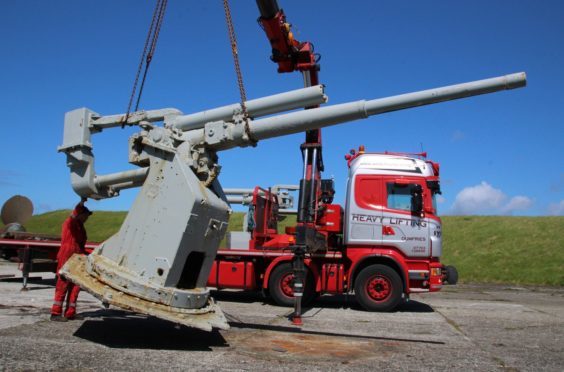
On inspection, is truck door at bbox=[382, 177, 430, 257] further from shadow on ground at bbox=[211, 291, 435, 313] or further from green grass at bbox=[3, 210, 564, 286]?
green grass at bbox=[3, 210, 564, 286]

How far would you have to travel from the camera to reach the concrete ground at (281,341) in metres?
5.46

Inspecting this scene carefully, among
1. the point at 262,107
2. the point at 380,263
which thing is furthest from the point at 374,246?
the point at 262,107

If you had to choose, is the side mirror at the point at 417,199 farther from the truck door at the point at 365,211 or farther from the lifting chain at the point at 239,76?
the lifting chain at the point at 239,76

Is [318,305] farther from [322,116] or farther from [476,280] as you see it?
[476,280]

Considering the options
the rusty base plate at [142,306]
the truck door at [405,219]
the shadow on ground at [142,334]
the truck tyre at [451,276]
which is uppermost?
the truck door at [405,219]

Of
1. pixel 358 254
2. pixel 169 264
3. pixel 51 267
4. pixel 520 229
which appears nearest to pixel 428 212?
pixel 358 254

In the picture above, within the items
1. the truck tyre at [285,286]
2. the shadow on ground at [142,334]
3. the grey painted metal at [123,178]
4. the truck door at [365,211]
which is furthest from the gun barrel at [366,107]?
the truck tyre at [285,286]

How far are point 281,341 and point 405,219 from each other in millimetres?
4886

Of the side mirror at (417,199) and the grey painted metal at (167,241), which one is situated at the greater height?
the side mirror at (417,199)

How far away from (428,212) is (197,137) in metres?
5.97

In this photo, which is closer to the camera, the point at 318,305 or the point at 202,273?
the point at 202,273

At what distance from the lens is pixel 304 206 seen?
1000 cm

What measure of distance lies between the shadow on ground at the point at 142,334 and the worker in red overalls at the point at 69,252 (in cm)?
37

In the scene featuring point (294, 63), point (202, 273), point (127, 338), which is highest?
point (294, 63)
